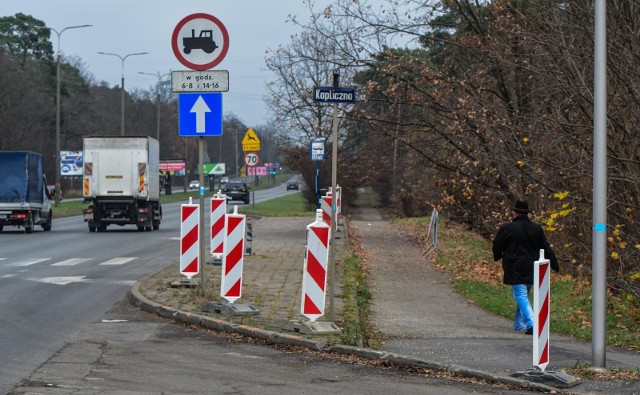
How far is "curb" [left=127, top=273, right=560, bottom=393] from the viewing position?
934cm

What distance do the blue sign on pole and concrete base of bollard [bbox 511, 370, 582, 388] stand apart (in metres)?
6.47

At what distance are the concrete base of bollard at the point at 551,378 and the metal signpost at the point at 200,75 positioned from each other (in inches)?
237

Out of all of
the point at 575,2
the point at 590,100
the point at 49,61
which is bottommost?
the point at 590,100

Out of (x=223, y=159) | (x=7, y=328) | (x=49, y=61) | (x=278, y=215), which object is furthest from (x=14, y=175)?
(x=223, y=159)

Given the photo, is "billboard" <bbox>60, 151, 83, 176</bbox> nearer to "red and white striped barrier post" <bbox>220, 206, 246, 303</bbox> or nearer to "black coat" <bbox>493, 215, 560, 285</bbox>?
"red and white striped barrier post" <bbox>220, 206, 246, 303</bbox>

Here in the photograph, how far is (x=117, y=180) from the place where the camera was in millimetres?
36938

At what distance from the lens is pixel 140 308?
14.6 m

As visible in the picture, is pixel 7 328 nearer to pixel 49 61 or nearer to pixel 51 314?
pixel 51 314

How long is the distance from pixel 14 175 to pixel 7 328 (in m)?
25.9

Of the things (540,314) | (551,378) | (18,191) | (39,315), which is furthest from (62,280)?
(18,191)

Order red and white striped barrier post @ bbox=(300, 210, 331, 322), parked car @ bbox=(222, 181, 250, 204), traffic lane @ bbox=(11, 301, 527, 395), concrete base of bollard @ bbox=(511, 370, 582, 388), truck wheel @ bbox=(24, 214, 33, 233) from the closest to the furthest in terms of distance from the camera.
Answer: traffic lane @ bbox=(11, 301, 527, 395)
concrete base of bollard @ bbox=(511, 370, 582, 388)
red and white striped barrier post @ bbox=(300, 210, 331, 322)
truck wheel @ bbox=(24, 214, 33, 233)
parked car @ bbox=(222, 181, 250, 204)

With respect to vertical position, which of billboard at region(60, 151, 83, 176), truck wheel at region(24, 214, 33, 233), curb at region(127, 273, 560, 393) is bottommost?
truck wheel at region(24, 214, 33, 233)

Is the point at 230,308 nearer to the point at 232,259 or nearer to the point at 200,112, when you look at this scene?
the point at 232,259

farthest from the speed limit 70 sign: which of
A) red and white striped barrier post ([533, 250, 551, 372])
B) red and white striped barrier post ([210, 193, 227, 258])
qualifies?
red and white striped barrier post ([533, 250, 551, 372])
